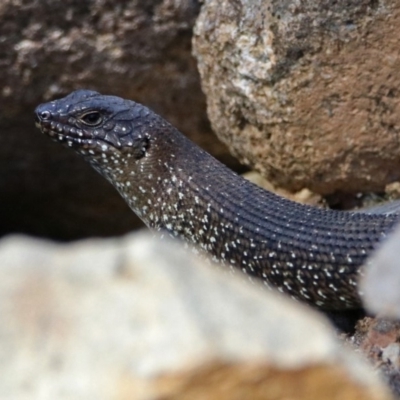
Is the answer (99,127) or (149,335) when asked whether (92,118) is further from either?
(149,335)

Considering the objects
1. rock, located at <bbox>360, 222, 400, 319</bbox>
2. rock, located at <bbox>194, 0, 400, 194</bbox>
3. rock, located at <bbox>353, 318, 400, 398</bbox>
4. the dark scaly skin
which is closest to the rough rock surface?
rock, located at <bbox>194, 0, 400, 194</bbox>

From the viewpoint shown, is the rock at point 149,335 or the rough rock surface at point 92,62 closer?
the rock at point 149,335

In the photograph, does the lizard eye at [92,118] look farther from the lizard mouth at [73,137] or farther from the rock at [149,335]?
the rock at [149,335]

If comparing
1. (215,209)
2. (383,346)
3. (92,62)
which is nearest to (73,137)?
(215,209)

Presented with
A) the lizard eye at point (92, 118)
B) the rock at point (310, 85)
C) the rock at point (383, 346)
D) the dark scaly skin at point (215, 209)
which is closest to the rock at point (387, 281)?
the rock at point (383, 346)

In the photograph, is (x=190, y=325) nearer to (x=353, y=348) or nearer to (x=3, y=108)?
(x=353, y=348)

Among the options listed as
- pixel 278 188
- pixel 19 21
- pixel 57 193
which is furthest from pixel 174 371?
pixel 57 193

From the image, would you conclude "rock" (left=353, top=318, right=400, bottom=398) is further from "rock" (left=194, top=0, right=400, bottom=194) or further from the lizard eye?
the lizard eye
